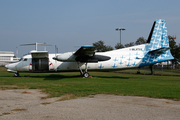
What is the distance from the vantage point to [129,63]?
20.8 m

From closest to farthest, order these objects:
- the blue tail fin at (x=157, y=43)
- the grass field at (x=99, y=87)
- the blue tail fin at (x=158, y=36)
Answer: the grass field at (x=99, y=87) < the blue tail fin at (x=157, y=43) < the blue tail fin at (x=158, y=36)

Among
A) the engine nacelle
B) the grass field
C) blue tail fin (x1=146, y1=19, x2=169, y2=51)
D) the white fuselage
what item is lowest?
the grass field

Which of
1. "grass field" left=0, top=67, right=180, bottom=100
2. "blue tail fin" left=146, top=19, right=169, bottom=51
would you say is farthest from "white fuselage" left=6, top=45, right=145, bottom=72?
"grass field" left=0, top=67, right=180, bottom=100

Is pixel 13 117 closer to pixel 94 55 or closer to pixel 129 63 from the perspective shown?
pixel 94 55

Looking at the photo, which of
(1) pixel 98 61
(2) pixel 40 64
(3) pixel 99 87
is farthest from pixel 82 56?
(3) pixel 99 87

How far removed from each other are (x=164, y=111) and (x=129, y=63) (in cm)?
1540

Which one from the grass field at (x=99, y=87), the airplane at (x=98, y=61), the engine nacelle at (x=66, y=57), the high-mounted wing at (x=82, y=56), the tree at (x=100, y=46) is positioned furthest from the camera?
the tree at (x=100, y=46)

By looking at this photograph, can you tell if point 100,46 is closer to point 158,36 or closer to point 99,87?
point 158,36

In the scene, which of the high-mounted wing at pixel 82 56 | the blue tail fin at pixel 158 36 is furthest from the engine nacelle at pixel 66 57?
the blue tail fin at pixel 158 36

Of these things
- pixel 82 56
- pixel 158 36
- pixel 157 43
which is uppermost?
pixel 158 36

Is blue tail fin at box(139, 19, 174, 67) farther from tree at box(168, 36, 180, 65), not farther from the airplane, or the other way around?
tree at box(168, 36, 180, 65)

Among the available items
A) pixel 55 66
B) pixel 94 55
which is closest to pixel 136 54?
pixel 94 55

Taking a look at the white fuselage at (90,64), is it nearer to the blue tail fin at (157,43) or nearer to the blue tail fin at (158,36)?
the blue tail fin at (157,43)

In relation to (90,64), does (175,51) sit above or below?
above
